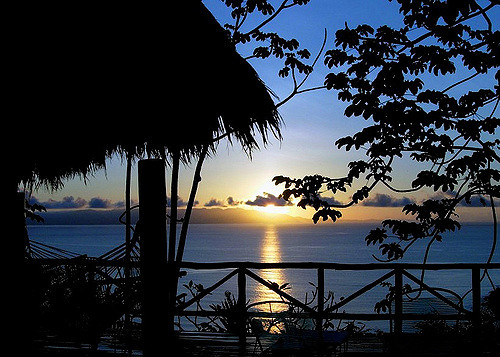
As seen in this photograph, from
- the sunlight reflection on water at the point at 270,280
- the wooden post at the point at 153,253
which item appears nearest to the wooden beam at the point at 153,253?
the wooden post at the point at 153,253

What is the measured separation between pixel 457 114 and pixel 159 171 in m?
3.19

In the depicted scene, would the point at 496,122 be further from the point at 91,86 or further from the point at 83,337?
the point at 83,337

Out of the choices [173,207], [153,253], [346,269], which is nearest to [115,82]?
[153,253]

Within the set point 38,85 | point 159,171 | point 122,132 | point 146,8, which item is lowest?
point 159,171

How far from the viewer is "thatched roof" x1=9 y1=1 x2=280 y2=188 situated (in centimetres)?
413

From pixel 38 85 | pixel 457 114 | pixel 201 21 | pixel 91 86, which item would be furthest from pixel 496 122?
pixel 38 85

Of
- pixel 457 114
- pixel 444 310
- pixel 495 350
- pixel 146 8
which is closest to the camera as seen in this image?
pixel 495 350

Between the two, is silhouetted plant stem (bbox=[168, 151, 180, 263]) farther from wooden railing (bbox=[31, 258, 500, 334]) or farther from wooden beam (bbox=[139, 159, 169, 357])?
wooden beam (bbox=[139, 159, 169, 357])

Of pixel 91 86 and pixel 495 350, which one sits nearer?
pixel 495 350

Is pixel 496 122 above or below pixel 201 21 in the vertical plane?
below

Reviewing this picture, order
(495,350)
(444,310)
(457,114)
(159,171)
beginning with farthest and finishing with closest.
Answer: (444,310) < (457,114) < (495,350) < (159,171)

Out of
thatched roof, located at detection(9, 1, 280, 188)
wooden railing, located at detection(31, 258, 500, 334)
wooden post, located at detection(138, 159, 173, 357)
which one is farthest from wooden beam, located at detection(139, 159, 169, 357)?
wooden railing, located at detection(31, 258, 500, 334)

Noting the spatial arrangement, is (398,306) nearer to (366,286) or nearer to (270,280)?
(366,286)

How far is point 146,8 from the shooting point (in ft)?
14.8
